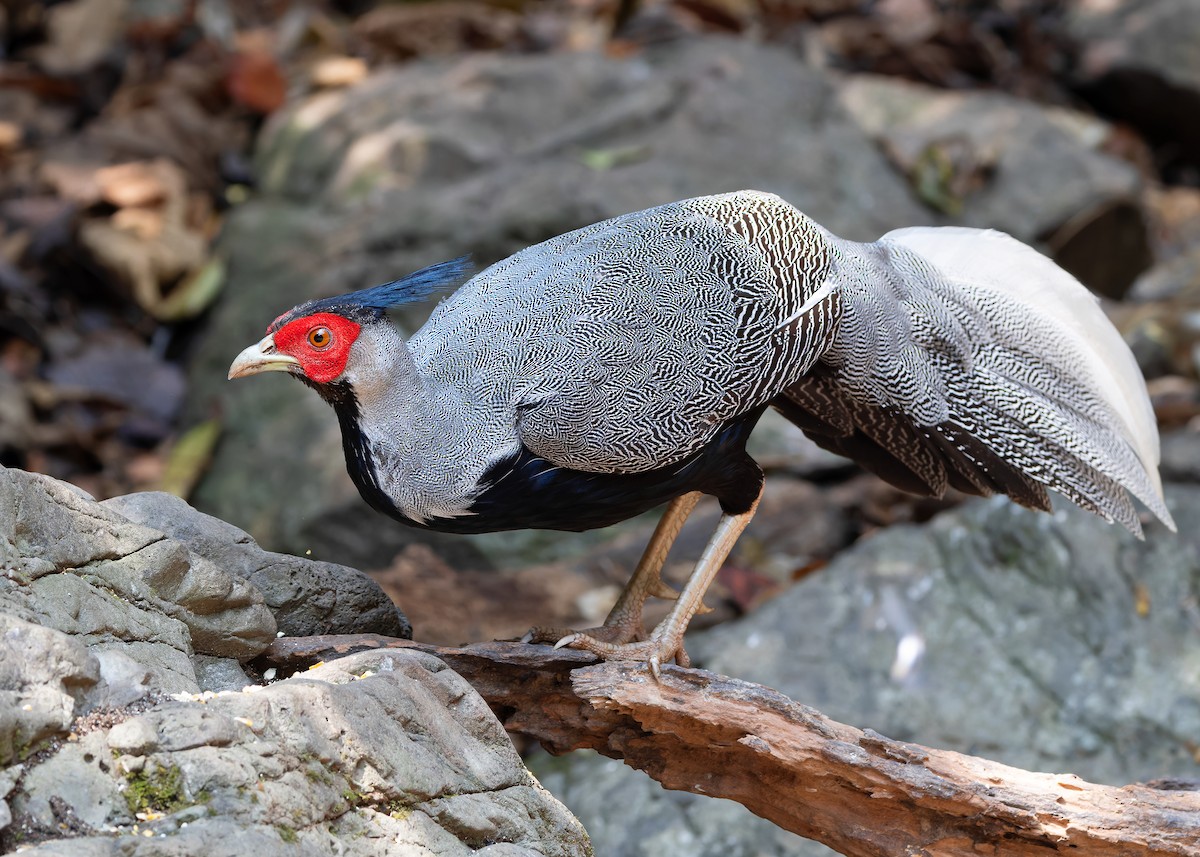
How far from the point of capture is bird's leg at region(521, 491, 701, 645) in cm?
412

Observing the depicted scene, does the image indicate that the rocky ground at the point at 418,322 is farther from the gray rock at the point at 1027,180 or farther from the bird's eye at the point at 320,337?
the bird's eye at the point at 320,337

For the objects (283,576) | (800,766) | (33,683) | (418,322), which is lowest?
(418,322)

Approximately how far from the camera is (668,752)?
3.51 meters

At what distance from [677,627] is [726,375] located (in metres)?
0.77

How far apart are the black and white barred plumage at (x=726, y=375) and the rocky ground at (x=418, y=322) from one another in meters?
0.60

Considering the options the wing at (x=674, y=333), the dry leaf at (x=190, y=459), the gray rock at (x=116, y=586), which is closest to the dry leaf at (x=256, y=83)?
the dry leaf at (x=190, y=459)

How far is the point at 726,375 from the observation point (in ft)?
11.7

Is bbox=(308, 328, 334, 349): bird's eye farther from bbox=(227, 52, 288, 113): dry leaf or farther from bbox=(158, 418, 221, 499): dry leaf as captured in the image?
bbox=(227, 52, 288, 113): dry leaf

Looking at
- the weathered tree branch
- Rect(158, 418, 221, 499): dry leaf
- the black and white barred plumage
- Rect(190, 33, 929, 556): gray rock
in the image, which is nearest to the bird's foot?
the weathered tree branch

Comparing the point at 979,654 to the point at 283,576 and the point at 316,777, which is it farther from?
the point at 316,777

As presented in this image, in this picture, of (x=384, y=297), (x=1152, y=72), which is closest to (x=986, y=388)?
(x=384, y=297)

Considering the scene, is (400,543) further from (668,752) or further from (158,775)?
(158,775)

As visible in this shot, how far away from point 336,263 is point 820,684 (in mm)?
3493

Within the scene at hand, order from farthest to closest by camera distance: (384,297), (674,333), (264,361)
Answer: (674,333) < (384,297) < (264,361)
